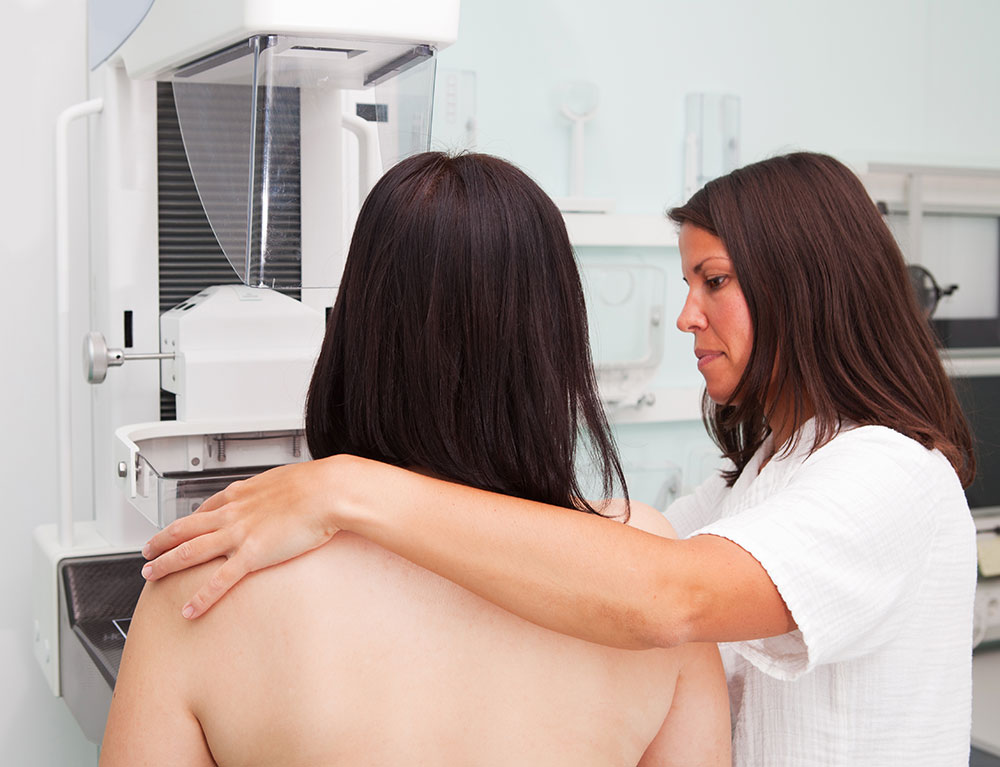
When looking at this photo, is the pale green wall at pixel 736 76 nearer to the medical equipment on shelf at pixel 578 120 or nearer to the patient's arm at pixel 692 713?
the medical equipment on shelf at pixel 578 120

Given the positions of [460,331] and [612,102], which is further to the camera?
[612,102]

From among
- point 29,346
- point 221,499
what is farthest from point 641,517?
point 29,346

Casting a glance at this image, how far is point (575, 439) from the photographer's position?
85cm

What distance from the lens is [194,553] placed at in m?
0.79

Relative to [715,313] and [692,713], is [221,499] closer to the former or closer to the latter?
[692,713]

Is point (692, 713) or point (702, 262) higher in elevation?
point (702, 262)

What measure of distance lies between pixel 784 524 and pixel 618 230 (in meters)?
1.64

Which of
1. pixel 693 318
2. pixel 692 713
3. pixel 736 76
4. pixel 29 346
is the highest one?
pixel 736 76

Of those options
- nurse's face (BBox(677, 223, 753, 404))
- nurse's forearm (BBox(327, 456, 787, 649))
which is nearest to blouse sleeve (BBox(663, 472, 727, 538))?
nurse's face (BBox(677, 223, 753, 404))

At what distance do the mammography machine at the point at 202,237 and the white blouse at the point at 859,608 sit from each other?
0.65m

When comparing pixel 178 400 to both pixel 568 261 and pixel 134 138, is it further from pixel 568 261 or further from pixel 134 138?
pixel 568 261

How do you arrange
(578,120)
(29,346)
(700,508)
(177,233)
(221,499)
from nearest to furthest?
(221,499) < (700,508) < (177,233) < (29,346) < (578,120)

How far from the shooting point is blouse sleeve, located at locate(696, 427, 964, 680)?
882 millimetres

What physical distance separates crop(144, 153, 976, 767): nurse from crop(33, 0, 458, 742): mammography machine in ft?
1.47
